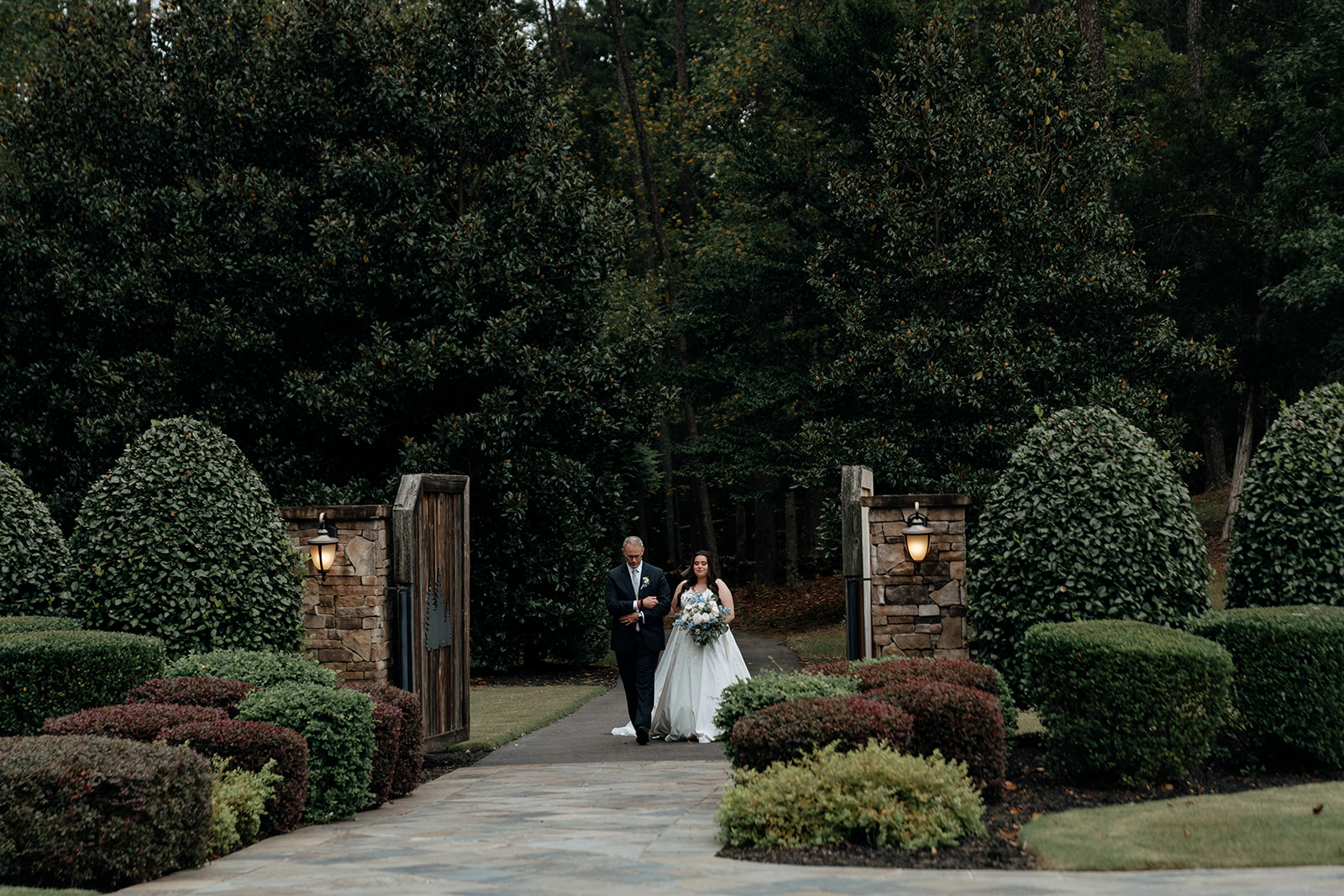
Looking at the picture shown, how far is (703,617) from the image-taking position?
11.5 metres

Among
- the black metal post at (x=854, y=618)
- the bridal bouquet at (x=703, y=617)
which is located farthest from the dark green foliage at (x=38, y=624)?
the black metal post at (x=854, y=618)

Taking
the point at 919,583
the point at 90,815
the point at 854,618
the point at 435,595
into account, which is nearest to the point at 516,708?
the point at 435,595

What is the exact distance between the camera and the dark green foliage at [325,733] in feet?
24.4

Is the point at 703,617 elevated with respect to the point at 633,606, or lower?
lower

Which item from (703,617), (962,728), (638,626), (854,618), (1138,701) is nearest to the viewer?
(962,728)

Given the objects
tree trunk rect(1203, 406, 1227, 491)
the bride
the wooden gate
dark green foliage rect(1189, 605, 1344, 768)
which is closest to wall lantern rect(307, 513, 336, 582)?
the wooden gate

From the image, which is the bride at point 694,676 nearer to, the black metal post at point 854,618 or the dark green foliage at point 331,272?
the black metal post at point 854,618

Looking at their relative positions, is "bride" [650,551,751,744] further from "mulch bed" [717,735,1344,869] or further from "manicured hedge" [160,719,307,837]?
"manicured hedge" [160,719,307,837]

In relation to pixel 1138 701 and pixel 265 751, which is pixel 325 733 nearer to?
pixel 265 751

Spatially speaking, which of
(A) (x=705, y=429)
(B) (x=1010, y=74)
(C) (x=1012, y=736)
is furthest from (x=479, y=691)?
(A) (x=705, y=429)

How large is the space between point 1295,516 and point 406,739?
690 centimetres

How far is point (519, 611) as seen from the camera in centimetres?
1831

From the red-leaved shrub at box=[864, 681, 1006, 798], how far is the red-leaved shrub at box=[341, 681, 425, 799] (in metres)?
3.75

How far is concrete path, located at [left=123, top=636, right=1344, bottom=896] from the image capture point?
191 inches
